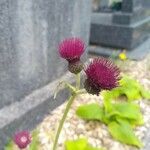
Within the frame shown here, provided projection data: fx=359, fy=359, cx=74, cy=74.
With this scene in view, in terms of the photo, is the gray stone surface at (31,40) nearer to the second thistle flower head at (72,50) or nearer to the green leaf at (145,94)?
the green leaf at (145,94)

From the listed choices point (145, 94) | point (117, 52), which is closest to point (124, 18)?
point (117, 52)

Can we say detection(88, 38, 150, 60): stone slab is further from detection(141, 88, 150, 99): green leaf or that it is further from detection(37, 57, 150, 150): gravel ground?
detection(37, 57, 150, 150): gravel ground

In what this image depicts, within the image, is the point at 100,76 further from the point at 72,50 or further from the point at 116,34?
the point at 116,34

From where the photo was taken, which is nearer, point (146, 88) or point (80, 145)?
→ point (80, 145)

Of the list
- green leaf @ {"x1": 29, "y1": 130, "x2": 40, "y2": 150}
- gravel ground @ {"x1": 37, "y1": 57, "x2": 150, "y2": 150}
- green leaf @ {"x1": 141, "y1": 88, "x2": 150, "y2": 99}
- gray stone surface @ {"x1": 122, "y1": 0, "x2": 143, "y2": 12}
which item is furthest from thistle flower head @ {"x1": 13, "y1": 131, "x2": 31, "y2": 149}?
gray stone surface @ {"x1": 122, "y1": 0, "x2": 143, "y2": 12}

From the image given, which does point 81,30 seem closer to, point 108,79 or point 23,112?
Answer: point 23,112

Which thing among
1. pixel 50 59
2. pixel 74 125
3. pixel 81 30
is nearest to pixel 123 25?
pixel 81 30
